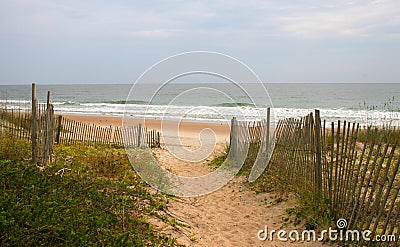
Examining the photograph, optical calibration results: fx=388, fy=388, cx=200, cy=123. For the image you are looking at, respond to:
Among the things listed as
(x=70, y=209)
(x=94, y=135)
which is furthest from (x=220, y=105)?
(x=70, y=209)

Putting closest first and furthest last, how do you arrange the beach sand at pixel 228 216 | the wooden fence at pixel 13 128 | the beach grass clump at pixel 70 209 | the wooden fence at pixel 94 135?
the beach grass clump at pixel 70 209
the beach sand at pixel 228 216
the wooden fence at pixel 13 128
the wooden fence at pixel 94 135

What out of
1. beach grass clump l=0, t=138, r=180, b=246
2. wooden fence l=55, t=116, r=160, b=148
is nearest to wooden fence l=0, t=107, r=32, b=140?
wooden fence l=55, t=116, r=160, b=148

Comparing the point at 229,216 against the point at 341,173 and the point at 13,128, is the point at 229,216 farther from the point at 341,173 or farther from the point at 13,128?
the point at 13,128

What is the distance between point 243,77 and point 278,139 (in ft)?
6.25

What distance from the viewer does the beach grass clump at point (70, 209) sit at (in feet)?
11.6

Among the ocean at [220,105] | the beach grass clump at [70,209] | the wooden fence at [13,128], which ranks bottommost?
the beach grass clump at [70,209]

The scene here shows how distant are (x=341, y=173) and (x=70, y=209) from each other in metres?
4.35

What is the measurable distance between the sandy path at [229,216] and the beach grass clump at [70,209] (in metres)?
0.49

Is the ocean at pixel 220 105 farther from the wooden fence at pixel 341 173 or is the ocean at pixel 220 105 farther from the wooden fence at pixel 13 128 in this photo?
the wooden fence at pixel 341 173

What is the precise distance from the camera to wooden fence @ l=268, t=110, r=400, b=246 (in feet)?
14.4

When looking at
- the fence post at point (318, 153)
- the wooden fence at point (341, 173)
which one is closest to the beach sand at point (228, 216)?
the wooden fence at point (341, 173)

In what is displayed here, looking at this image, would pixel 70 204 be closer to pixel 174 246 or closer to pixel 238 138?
pixel 174 246

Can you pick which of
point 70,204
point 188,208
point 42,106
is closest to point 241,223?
point 188,208

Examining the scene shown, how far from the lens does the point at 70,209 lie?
4.36 m
